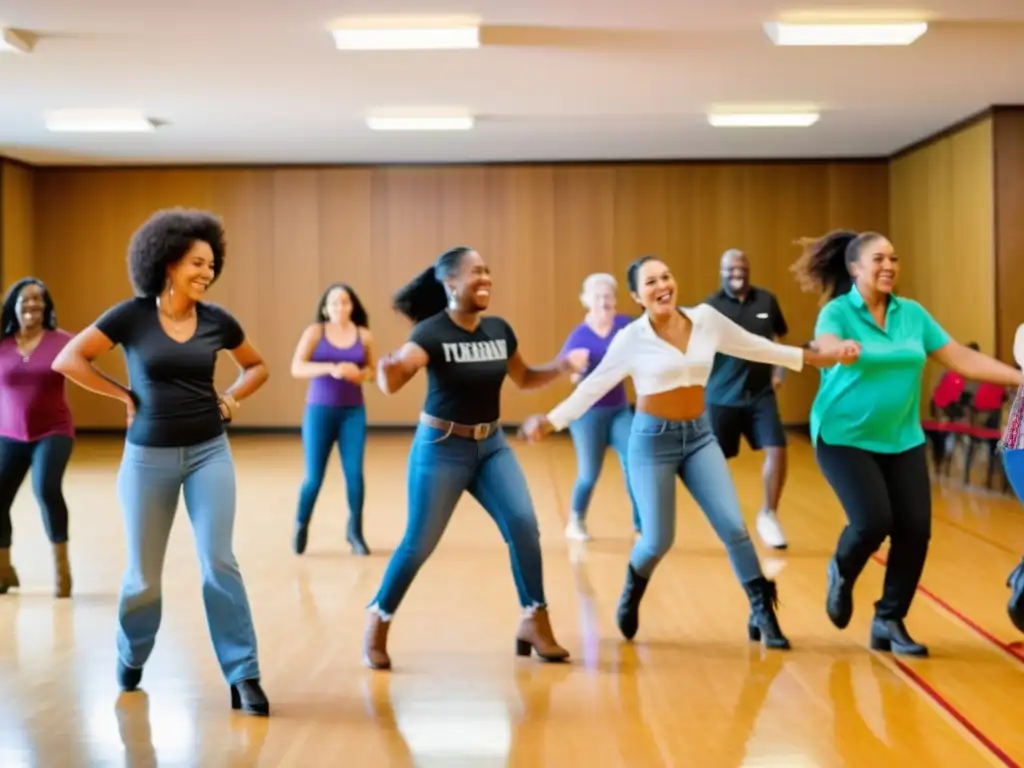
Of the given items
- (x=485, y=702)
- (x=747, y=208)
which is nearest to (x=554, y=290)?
(x=747, y=208)

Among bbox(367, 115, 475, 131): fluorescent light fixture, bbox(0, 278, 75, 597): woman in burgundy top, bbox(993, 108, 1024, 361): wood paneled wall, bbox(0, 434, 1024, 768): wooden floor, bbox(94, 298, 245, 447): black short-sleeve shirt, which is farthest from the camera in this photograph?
bbox(367, 115, 475, 131): fluorescent light fixture

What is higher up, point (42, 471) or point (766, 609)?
point (42, 471)

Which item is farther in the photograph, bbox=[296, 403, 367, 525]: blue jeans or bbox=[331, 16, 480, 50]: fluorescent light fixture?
bbox=[331, 16, 480, 50]: fluorescent light fixture

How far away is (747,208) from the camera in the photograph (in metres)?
14.3

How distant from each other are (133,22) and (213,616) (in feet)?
15.4

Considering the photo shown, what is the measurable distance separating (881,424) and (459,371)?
4.98ft

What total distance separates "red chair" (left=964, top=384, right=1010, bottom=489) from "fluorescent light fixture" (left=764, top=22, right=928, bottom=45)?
3039 mm

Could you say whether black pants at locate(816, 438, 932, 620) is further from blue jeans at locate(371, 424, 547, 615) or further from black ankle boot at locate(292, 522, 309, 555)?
black ankle boot at locate(292, 522, 309, 555)

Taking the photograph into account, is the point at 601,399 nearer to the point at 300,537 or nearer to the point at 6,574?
the point at 300,537

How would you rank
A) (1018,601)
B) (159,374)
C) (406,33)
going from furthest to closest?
(406,33) → (1018,601) → (159,374)

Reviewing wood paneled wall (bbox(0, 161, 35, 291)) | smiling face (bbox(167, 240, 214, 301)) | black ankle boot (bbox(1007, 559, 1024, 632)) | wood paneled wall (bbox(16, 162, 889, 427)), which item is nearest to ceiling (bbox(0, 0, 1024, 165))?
wood paneled wall (bbox(0, 161, 35, 291))

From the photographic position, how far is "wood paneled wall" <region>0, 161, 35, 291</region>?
534 inches

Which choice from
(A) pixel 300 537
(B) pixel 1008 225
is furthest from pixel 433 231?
(A) pixel 300 537

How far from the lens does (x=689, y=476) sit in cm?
470
